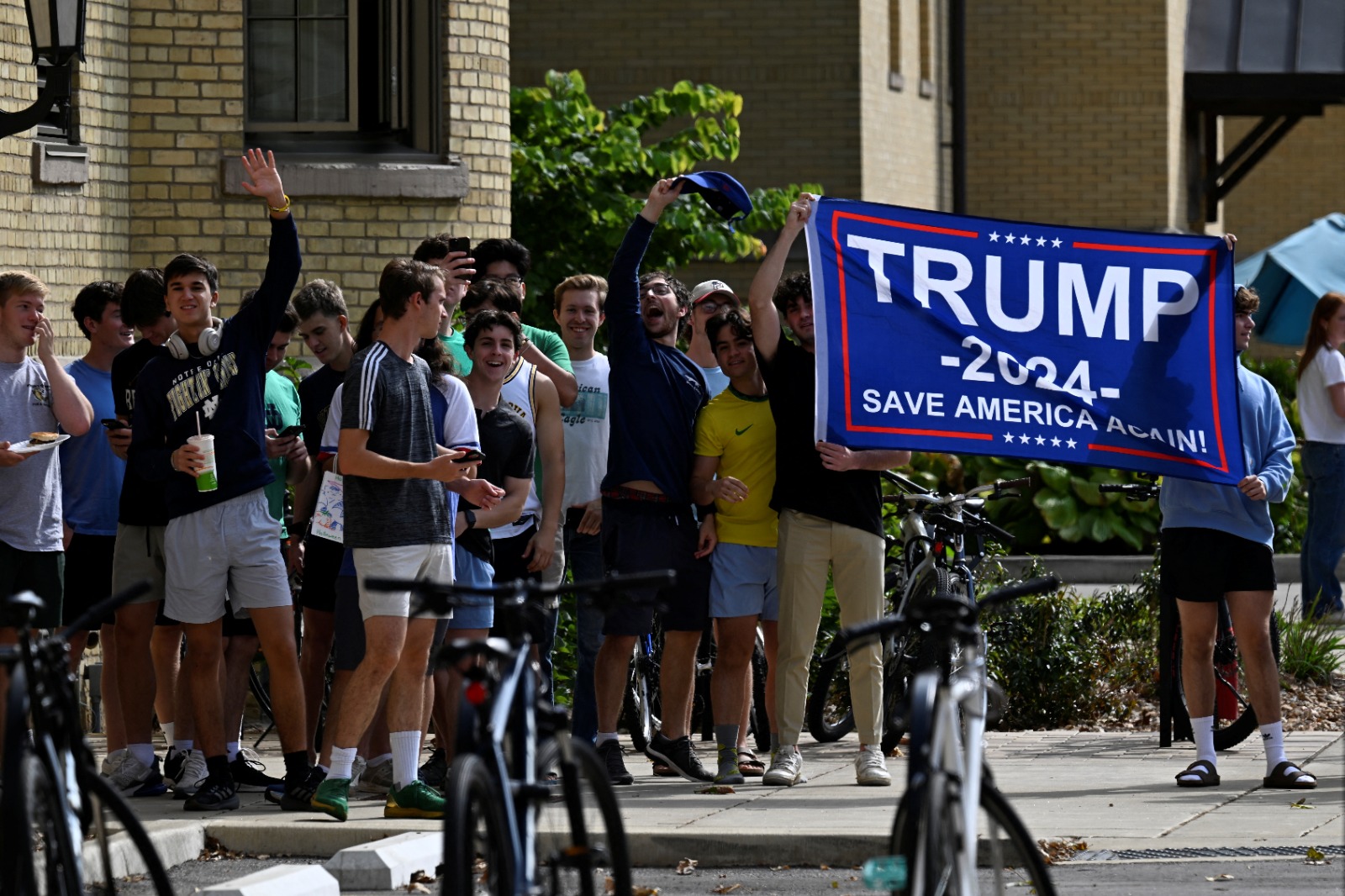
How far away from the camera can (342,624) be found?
8.02 metres

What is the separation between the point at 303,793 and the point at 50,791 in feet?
10.2

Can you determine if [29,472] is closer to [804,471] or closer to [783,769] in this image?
[804,471]

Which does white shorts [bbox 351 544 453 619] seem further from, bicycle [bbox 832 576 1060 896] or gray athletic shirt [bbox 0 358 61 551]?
bicycle [bbox 832 576 1060 896]

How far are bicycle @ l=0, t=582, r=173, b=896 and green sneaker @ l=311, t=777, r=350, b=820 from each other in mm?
2537

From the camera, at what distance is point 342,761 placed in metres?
7.68

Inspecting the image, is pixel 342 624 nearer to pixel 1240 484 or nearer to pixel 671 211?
pixel 1240 484

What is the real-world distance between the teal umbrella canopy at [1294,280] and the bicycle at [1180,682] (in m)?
12.9

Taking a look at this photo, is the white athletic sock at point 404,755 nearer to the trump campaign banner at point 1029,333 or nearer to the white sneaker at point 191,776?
the white sneaker at point 191,776

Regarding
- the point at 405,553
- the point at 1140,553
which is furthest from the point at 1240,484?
the point at 1140,553

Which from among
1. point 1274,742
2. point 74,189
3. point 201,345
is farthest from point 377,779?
point 74,189

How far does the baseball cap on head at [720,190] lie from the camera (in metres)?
8.55

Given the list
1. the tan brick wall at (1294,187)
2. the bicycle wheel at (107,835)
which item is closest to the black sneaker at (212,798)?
the bicycle wheel at (107,835)

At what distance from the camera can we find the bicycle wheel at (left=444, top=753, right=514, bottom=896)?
15.6 ft

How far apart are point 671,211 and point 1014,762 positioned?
8.29 m
